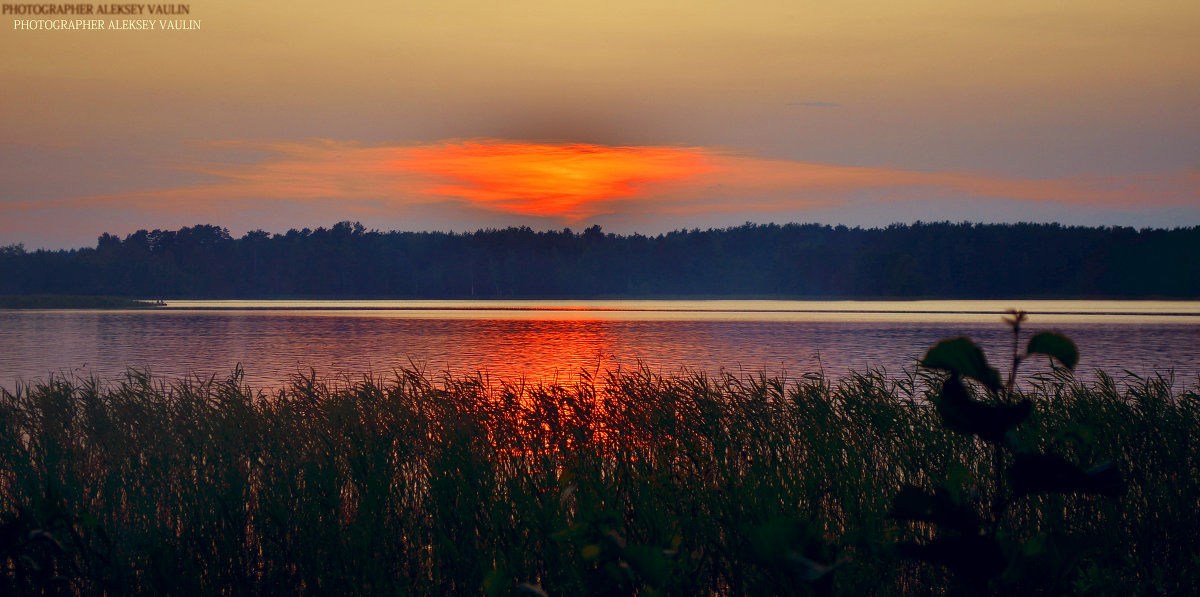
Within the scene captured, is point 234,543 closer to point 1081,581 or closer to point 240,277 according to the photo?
point 1081,581

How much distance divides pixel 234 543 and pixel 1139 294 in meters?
171

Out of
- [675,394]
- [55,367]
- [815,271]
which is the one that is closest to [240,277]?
[815,271]

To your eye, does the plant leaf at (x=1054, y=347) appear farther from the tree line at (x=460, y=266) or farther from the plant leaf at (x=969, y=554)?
the tree line at (x=460, y=266)

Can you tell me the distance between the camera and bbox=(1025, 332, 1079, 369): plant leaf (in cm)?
290

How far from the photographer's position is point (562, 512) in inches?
251

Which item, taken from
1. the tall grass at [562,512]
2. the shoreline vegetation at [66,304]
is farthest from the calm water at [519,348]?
the shoreline vegetation at [66,304]

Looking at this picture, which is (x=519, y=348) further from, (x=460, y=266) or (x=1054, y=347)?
(x=460, y=266)

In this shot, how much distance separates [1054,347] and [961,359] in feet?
0.91

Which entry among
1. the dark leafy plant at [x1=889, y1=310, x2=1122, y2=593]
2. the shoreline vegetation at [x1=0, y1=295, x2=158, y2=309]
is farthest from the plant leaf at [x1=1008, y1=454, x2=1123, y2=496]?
the shoreline vegetation at [x1=0, y1=295, x2=158, y2=309]

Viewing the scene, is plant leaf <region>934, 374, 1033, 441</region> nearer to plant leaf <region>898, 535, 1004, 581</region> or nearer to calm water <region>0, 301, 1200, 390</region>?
plant leaf <region>898, 535, 1004, 581</region>

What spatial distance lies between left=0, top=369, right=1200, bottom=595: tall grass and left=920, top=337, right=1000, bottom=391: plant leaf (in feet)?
2.66

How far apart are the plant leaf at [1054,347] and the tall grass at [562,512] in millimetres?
849

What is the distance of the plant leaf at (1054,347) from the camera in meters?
2.90

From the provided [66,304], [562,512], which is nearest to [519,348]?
[562,512]
